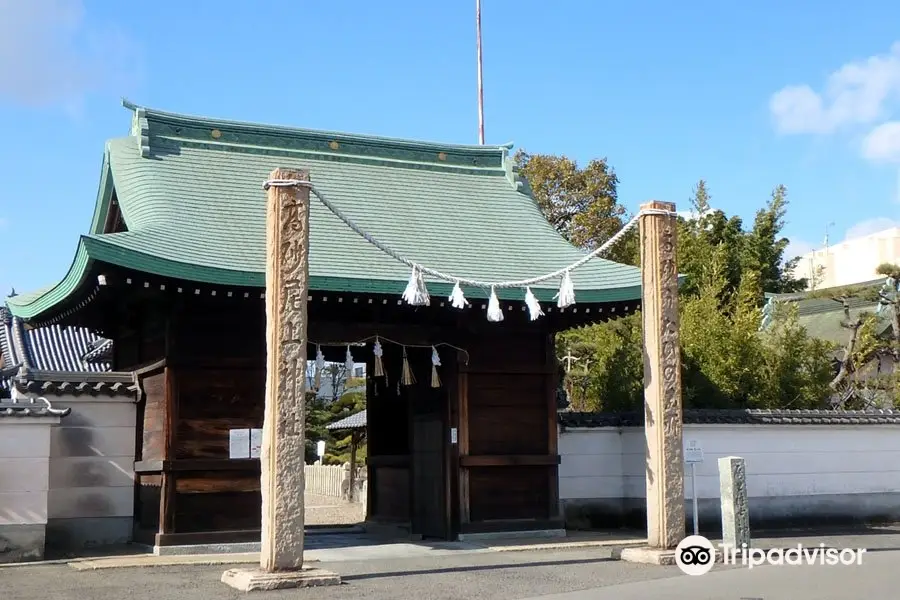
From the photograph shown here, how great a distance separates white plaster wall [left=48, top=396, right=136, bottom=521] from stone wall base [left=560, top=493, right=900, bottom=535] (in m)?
6.90

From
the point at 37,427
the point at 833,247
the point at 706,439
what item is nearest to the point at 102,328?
the point at 37,427

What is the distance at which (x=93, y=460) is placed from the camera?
46.7 feet

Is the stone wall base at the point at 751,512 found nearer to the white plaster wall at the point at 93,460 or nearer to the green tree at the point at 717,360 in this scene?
the green tree at the point at 717,360

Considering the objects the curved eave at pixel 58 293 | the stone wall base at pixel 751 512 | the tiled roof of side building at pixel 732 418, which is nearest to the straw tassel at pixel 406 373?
the tiled roof of side building at pixel 732 418

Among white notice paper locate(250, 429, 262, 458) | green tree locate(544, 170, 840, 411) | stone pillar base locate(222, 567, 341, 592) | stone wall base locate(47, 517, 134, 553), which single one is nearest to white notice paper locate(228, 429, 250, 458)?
white notice paper locate(250, 429, 262, 458)

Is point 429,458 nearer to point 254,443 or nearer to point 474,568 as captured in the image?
point 254,443

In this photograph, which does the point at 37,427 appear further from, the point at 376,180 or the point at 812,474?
the point at 812,474

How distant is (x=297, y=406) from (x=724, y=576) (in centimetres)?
494

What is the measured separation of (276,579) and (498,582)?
2351 millimetres

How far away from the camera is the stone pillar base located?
9.78 m

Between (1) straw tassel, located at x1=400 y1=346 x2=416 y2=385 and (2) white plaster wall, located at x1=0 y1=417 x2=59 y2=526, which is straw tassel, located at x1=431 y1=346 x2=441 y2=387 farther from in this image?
(2) white plaster wall, located at x1=0 y1=417 x2=59 y2=526

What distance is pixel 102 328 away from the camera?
16.5 metres

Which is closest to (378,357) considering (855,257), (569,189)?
(569,189)

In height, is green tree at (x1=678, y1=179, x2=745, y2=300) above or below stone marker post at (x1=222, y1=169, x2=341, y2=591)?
above
